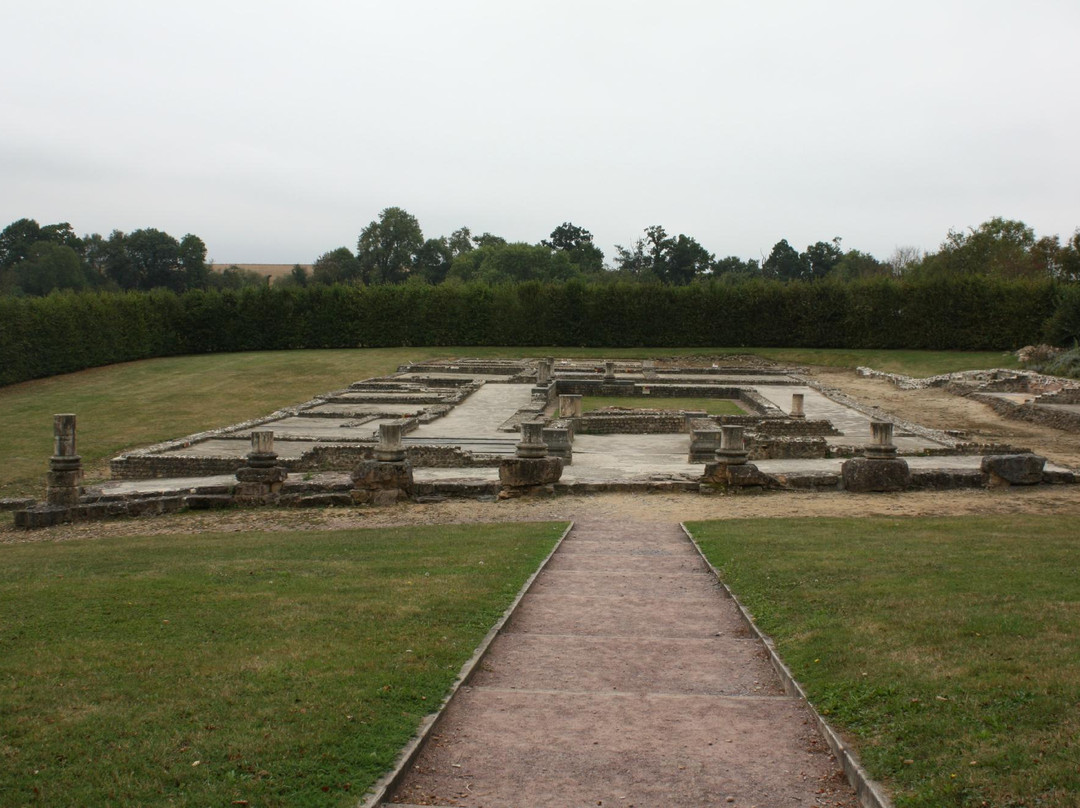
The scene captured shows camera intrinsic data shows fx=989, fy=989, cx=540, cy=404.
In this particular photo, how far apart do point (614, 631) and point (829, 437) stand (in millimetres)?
16894

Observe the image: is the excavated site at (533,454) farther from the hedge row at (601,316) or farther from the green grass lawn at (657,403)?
the hedge row at (601,316)

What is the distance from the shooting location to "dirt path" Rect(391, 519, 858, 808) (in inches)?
184

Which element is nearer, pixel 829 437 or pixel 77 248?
pixel 829 437

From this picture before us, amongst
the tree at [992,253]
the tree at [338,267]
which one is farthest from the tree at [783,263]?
the tree at [338,267]

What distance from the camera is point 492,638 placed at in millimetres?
7172

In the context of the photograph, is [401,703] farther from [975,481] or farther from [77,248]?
[77,248]

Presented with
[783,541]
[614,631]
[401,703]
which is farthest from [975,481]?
[401,703]

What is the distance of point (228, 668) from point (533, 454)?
1084 centimetres

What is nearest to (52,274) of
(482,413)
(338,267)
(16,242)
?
(16,242)

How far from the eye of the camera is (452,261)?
109375mm

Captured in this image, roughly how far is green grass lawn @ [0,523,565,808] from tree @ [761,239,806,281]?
3888 inches

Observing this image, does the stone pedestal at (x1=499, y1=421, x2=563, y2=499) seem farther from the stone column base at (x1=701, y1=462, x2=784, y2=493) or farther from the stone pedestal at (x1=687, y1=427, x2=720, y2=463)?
the stone pedestal at (x1=687, y1=427, x2=720, y2=463)

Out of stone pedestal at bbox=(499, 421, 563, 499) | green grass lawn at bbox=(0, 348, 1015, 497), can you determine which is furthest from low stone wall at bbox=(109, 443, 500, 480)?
stone pedestal at bbox=(499, 421, 563, 499)

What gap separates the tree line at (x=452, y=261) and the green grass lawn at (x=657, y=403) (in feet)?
141
